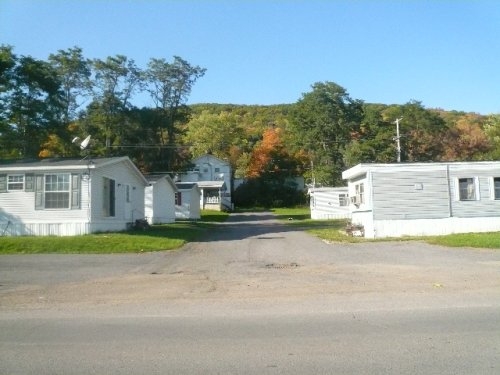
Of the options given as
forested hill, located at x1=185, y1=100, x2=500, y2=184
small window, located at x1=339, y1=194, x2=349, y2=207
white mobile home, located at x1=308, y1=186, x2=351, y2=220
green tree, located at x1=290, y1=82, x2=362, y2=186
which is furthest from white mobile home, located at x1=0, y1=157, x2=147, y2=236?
green tree, located at x1=290, y1=82, x2=362, y2=186

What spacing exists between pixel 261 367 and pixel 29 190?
2013 cm

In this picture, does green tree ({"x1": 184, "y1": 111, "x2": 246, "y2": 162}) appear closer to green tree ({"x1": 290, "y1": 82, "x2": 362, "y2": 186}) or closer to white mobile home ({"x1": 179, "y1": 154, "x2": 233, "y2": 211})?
white mobile home ({"x1": 179, "y1": 154, "x2": 233, "y2": 211})

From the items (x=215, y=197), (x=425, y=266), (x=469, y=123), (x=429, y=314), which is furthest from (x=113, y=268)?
(x=469, y=123)

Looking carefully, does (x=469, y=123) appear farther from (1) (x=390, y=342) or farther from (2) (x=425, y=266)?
(1) (x=390, y=342)

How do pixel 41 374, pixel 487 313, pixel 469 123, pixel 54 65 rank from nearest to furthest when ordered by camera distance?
pixel 41 374
pixel 487 313
pixel 54 65
pixel 469 123

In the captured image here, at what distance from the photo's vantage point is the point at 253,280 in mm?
12695

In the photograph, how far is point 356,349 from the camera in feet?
20.9

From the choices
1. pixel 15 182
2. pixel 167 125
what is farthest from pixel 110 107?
pixel 15 182

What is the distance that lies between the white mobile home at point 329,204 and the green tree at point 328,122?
45.2ft

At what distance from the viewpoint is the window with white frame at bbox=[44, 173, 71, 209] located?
2314cm

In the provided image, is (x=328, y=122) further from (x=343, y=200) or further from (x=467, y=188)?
(x=467, y=188)

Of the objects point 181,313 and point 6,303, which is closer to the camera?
point 181,313

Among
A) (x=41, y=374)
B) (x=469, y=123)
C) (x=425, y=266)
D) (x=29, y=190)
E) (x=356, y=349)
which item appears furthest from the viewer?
(x=469, y=123)

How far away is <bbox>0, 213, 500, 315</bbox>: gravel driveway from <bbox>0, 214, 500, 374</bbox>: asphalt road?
49mm
